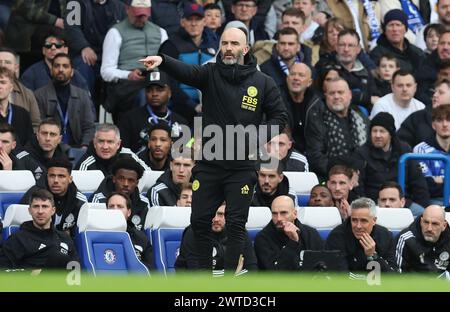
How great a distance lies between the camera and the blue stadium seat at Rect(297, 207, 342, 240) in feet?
50.1

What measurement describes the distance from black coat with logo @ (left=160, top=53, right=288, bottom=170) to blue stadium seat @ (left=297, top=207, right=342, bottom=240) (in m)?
3.03

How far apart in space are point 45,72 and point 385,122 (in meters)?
4.07

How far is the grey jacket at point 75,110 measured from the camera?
1719 centimetres

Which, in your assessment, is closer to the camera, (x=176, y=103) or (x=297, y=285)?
(x=297, y=285)

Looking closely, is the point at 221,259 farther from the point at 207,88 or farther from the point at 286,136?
the point at 286,136

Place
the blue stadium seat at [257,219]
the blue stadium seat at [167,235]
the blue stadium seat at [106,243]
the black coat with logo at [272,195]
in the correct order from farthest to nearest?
the black coat with logo at [272,195] < the blue stadium seat at [257,219] < the blue stadium seat at [167,235] < the blue stadium seat at [106,243]

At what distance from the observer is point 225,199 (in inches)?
487

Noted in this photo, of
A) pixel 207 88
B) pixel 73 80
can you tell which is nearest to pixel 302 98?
pixel 73 80

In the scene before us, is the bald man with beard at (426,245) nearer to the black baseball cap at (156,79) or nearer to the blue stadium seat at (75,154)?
the black baseball cap at (156,79)

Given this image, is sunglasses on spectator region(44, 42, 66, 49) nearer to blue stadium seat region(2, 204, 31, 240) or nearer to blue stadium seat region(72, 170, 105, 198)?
blue stadium seat region(72, 170, 105, 198)

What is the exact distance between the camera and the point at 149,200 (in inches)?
618

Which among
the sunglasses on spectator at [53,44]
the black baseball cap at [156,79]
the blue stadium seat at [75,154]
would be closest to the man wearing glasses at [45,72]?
the sunglasses on spectator at [53,44]

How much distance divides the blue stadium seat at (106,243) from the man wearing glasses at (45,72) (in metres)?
3.53
